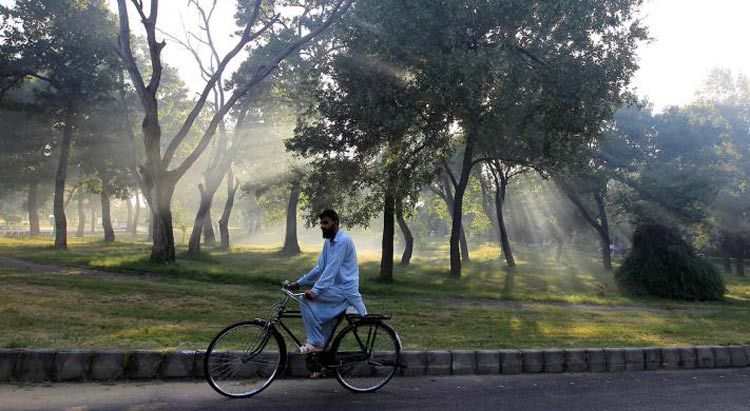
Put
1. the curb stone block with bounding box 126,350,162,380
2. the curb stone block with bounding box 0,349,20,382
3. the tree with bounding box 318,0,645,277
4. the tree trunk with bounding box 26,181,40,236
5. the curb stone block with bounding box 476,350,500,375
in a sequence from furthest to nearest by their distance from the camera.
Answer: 1. the tree trunk with bounding box 26,181,40,236
2. the tree with bounding box 318,0,645,277
3. the curb stone block with bounding box 476,350,500,375
4. the curb stone block with bounding box 126,350,162,380
5. the curb stone block with bounding box 0,349,20,382

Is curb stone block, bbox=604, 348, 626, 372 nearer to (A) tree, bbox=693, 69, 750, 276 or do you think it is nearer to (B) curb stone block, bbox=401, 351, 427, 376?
(B) curb stone block, bbox=401, 351, 427, 376

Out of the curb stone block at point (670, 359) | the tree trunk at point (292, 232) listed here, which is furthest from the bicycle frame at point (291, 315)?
the tree trunk at point (292, 232)

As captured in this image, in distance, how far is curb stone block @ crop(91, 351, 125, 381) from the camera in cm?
615

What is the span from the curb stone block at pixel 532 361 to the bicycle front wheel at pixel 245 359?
11.3 ft

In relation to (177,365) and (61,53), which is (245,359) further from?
(61,53)

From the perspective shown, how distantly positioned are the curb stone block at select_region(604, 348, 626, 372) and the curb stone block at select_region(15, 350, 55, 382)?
23.6 ft

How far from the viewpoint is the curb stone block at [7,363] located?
595 centimetres

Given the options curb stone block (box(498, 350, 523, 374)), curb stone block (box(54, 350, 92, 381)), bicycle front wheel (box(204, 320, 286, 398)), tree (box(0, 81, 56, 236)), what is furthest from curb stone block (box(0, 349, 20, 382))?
tree (box(0, 81, 56, 236))

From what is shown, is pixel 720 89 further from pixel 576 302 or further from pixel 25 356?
pixel 25 356

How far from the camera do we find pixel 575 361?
25.5 ft

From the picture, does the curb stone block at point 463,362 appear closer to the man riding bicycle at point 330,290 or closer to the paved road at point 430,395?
the paved road at point 430,395

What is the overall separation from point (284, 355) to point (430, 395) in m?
1.69

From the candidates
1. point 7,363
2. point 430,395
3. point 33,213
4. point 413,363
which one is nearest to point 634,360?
point 413,363

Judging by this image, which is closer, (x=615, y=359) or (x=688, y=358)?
(x=615, y=359)
